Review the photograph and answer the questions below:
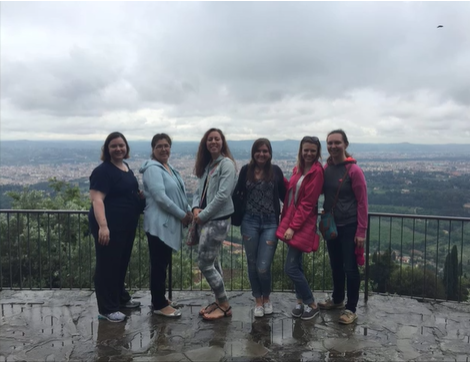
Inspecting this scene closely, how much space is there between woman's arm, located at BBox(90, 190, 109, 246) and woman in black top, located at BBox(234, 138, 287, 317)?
52.4 inches

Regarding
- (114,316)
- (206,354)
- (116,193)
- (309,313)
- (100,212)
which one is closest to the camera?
(206,354)

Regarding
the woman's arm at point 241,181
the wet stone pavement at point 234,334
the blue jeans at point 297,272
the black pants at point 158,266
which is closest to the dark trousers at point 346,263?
the wet stone pavement at point 234,334

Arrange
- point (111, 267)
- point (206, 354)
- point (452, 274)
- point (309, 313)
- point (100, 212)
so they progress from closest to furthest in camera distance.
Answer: point (206, 354)
point (100, 212)
point (111, 267)
point (309, 313)
point (452, 274)

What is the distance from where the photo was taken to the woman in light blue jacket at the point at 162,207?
3867 millimetres

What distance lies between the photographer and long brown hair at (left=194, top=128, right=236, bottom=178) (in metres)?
3.93

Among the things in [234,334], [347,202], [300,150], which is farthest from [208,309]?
[300,150]

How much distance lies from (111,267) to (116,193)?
2.55 ft

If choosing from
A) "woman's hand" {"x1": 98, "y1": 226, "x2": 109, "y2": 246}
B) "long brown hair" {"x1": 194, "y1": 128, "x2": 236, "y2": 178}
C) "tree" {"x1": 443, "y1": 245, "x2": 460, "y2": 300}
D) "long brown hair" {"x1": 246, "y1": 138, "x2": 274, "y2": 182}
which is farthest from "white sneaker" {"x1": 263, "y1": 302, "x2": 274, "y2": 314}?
"tree" {"x1": 443, "y1": 245, "x2": 460, "y2": 300}

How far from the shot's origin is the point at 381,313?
4383mm

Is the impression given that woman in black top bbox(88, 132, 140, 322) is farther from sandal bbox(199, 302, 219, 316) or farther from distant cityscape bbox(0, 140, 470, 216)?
sandal bbox(199, 302, 219, 316)

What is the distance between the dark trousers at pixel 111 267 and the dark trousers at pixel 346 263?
7.18 feet

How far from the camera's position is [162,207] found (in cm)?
392

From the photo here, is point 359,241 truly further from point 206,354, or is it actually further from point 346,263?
point 206,354

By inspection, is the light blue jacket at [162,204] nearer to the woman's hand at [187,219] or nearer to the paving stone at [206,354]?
the woman's hand at [187,219]
